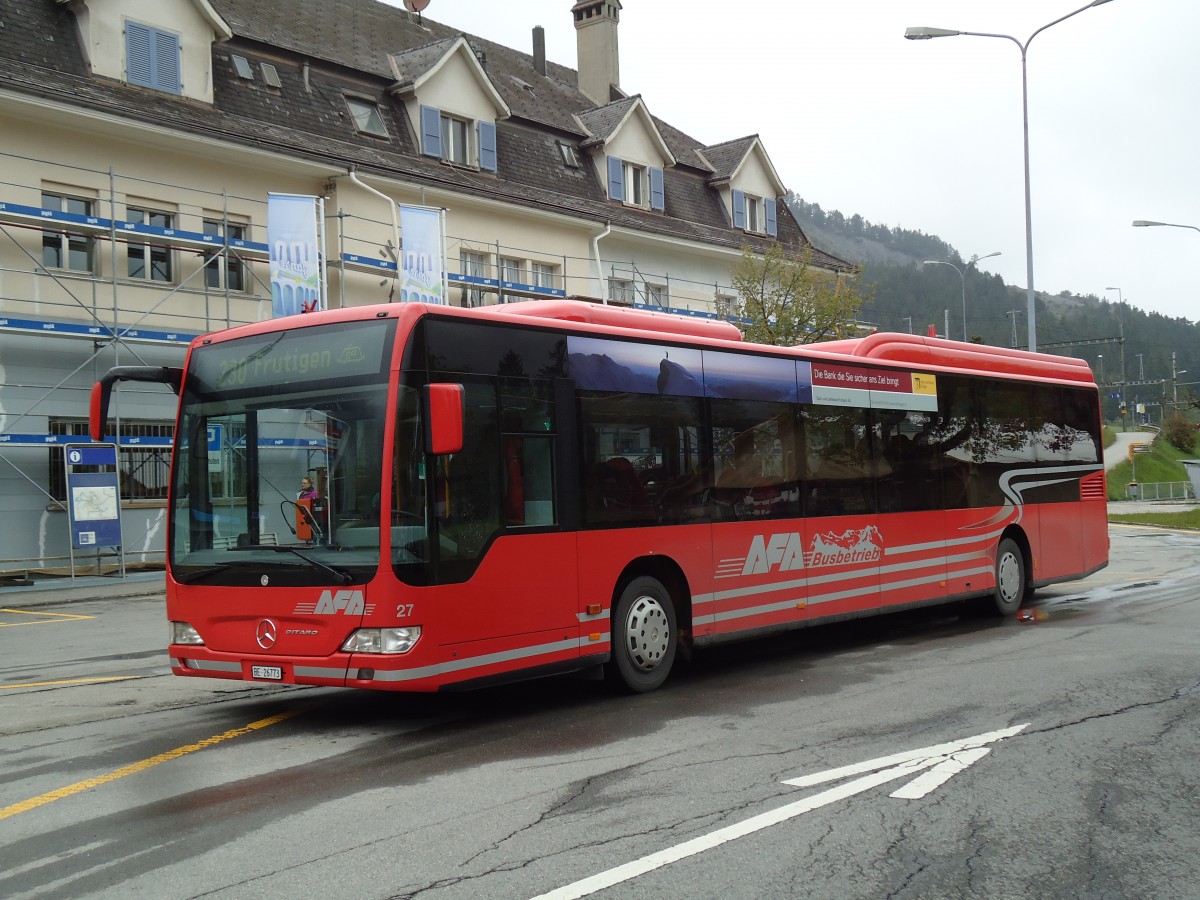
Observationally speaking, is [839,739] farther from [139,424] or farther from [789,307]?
[789,307]

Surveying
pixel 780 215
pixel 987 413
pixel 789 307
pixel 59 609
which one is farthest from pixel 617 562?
pixel 780 215

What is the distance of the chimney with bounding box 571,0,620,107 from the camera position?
39781 mm

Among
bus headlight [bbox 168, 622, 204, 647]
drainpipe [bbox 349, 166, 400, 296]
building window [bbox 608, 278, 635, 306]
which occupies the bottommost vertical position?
bus headlight [bbox 168, 622, 204, 647]

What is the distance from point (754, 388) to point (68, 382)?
15.3 meters

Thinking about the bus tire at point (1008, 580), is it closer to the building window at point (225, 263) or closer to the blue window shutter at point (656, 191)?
the building window at point (225, 263)

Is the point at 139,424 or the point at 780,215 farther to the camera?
the point at 780,215

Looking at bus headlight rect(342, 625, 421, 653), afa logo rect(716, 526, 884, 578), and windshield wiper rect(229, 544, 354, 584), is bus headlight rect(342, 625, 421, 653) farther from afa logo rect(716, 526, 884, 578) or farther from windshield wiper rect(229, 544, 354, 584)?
afa logo rect(716, 526, 884, 578)

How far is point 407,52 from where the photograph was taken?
2995cm

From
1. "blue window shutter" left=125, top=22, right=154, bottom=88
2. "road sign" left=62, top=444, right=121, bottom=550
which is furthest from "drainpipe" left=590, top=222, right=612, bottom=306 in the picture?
"road sign" left=62, top=444, right=121, bottom=550

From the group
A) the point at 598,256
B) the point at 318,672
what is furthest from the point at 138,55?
the point at 318,672

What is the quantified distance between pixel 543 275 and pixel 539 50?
39.9ft

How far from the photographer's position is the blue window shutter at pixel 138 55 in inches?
891

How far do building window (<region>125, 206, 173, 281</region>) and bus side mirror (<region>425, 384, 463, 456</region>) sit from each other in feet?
55.6

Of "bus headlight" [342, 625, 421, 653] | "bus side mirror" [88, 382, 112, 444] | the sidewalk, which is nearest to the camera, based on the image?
"bus headlight" [342, 625, 421, 653]
